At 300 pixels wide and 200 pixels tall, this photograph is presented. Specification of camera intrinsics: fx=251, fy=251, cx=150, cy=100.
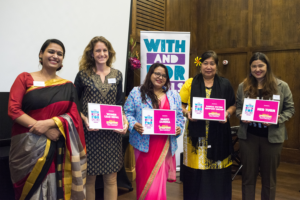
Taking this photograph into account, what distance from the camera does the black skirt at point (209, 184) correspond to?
2.19 m

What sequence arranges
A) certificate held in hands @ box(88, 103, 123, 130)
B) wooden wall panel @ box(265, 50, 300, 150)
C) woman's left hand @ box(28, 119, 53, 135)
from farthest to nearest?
wooden wall panel @ box(265, 50, 300, 150)
certificate held in hands @ box(88, 103, 123, 130)
woman's left hand @ box(28, 119, 53, 135)

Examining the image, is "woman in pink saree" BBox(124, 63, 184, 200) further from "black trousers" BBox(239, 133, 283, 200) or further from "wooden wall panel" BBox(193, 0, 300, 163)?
"wooden wall panel" BBox(193, 0, 300, 163)

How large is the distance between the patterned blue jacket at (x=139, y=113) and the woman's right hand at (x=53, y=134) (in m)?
0.58

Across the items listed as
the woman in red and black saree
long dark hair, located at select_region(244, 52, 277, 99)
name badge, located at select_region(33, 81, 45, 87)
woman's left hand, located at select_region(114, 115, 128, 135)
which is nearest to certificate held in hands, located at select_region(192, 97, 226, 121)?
long dark hair, located at select_region(244, 52, 277, 99)

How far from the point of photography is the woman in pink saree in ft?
6.82

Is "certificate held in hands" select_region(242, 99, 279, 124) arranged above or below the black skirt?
above

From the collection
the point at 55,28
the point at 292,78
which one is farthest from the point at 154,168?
the point at 292,78

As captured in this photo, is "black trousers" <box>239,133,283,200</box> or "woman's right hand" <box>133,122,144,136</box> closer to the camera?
"woman's right hand" <box>133,122,144,136</box>

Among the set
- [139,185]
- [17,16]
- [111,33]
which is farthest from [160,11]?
[139,185]

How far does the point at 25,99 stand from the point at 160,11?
416 cm

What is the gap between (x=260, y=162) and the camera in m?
2.24

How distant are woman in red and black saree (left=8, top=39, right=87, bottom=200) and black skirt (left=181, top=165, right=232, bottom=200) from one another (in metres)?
0.98

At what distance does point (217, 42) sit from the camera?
18.2 feet

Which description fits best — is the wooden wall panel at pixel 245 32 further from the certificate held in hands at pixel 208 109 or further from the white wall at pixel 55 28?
the certificate held in hands at pixel 208 109
